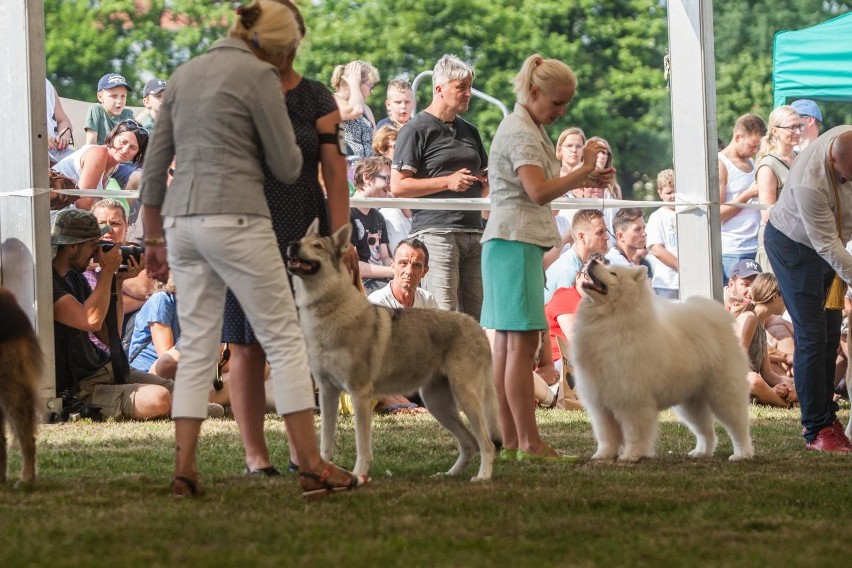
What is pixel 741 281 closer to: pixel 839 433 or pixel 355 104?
pixel 839 433

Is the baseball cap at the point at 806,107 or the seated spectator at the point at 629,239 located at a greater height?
the baseball cap at the point at 806,107

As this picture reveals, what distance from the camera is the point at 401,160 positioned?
829 cm

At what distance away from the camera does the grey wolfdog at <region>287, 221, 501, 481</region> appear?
5.11 metres

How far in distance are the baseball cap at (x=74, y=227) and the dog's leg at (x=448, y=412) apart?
3.41 m

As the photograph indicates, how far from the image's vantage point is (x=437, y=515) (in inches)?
166

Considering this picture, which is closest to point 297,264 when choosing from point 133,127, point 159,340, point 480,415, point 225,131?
point 225,131

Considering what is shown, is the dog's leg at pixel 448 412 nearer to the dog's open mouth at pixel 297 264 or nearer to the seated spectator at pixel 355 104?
the dog's open mouth at pixel 297 264

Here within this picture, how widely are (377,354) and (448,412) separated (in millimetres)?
598

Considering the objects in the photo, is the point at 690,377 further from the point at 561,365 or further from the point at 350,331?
the point at 561,365

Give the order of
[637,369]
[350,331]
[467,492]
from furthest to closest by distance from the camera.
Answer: [637,369] < [350,331] < [467,492]

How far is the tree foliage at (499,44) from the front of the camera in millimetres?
29688

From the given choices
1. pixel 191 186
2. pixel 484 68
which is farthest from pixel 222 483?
pixel 484 68

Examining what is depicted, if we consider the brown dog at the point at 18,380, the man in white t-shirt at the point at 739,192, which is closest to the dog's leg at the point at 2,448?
the brown dog at the point at 18,380

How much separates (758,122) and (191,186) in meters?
9.21
